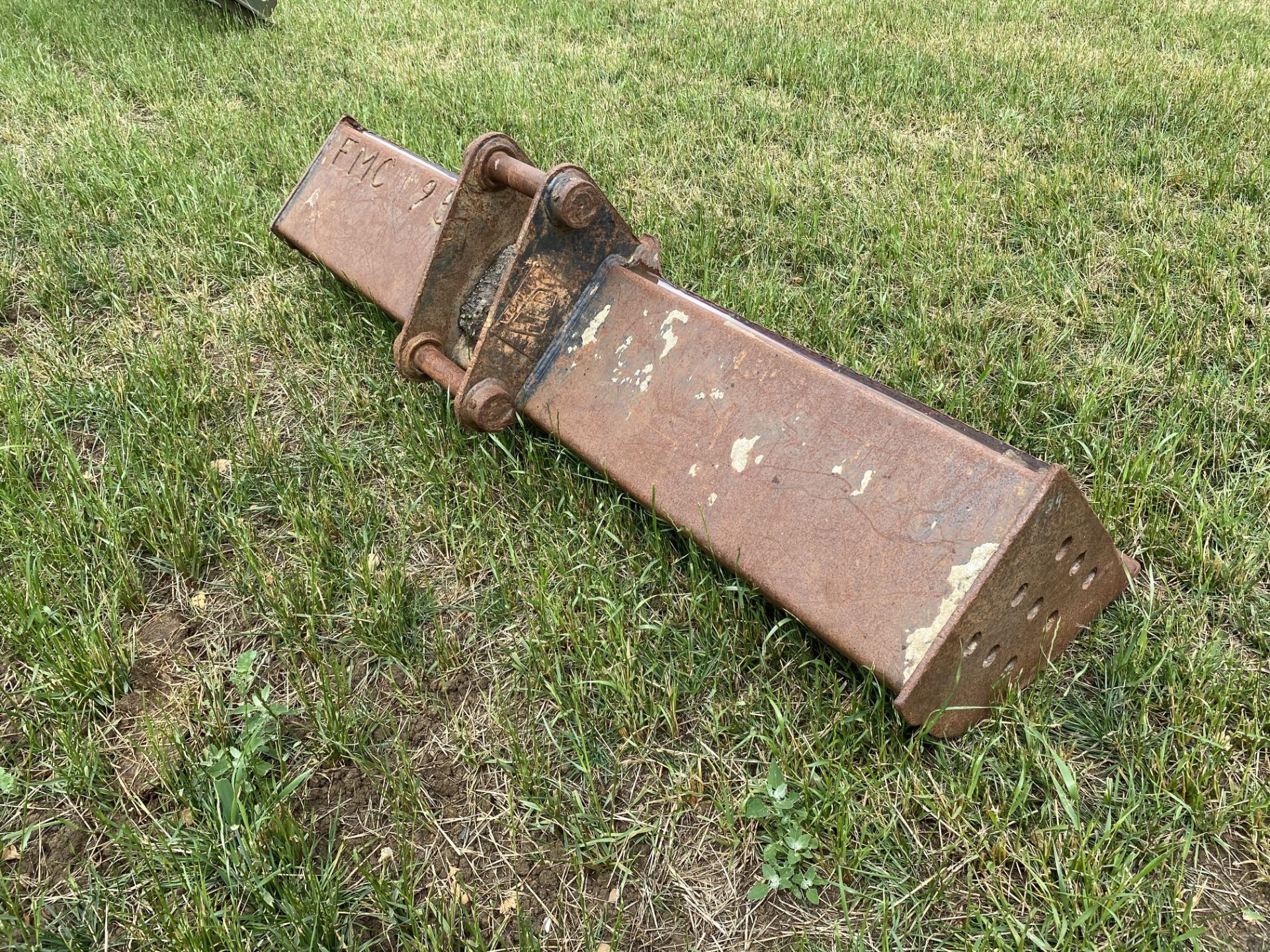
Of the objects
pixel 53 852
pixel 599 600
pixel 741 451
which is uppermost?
pixel 741 451

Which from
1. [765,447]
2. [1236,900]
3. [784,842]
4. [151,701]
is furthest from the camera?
[151,701]

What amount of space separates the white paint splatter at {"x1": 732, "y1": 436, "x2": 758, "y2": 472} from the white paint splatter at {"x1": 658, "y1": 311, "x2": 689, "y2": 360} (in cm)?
27

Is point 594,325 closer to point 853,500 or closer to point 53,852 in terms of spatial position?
point 853,500

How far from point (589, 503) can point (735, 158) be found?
86.8 inches

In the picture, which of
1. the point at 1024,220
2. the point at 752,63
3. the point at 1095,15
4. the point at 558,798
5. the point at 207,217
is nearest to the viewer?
the point at 558,798

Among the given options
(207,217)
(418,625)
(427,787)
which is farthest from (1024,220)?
(207,217)

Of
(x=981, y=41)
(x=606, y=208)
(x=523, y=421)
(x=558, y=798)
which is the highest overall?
(x=981, y=41)

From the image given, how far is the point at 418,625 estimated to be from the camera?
6.00 feet

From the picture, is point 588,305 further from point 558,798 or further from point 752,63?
point 752,63

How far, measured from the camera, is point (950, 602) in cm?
132

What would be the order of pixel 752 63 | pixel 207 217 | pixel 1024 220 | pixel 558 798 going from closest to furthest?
1. pixel 558 798
2. pixel 1024 220
3. pixel 207 217
4. pixel 752 63

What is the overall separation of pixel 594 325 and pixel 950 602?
98 centimetres

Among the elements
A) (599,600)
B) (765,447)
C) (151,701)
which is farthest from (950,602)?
(151,701)

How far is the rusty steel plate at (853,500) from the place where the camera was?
133 centimetres
